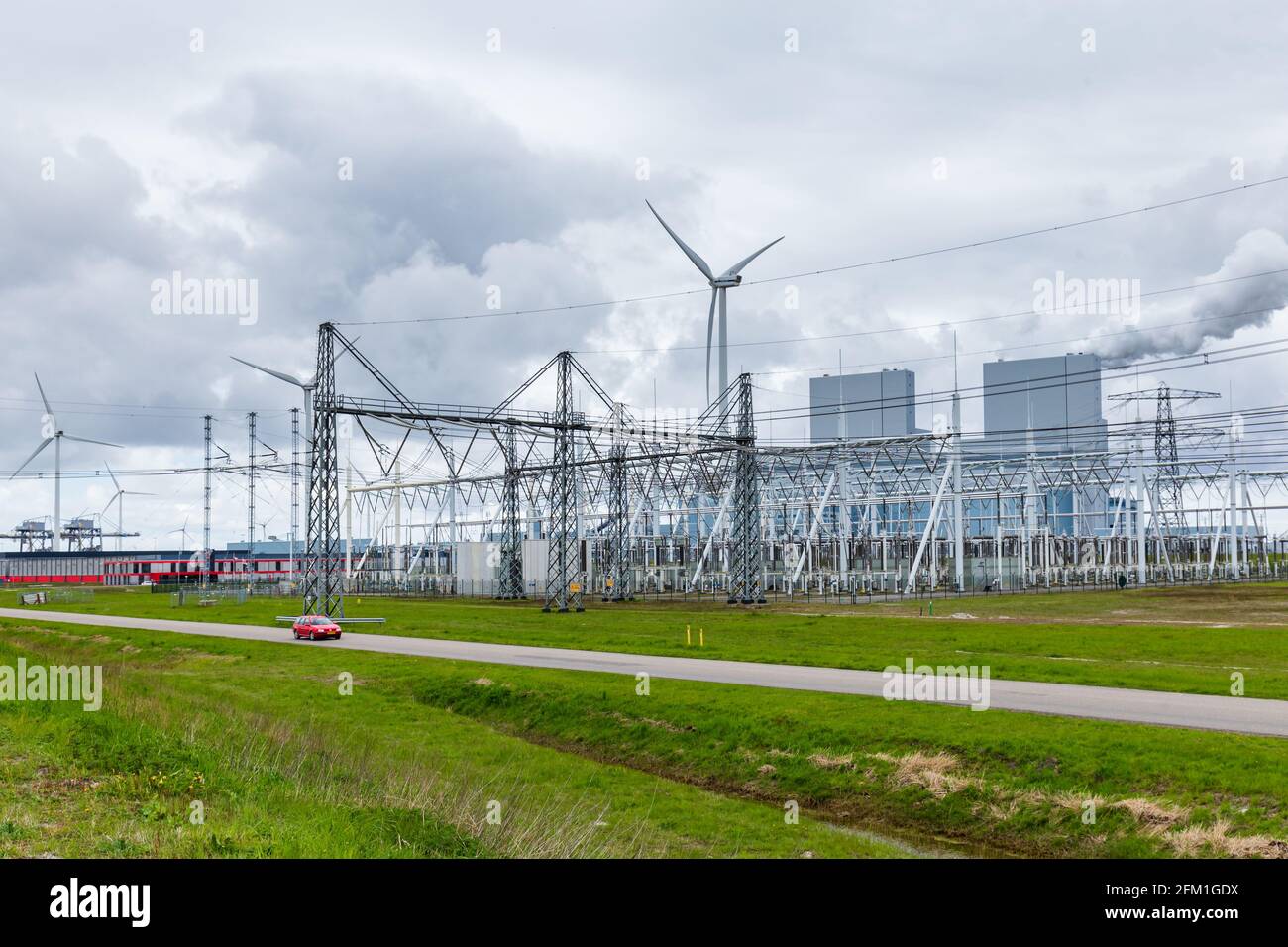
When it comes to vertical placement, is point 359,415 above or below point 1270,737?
above

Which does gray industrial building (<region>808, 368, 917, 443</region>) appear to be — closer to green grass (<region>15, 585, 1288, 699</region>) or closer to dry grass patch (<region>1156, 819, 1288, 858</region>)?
green grass (<region>15, 585, 1288, 699</region>)

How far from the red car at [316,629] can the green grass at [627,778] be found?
59.7ft

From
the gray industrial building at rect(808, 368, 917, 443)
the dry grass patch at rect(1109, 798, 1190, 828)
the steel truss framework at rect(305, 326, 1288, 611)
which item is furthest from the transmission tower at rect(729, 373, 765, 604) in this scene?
the gray industrial building at rect(808, 368, 917, 443)

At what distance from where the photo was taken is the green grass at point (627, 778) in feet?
50.2

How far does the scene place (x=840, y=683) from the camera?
2842 cm

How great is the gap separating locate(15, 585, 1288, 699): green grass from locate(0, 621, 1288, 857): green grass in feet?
26.7

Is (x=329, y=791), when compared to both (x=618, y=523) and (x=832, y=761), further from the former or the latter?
(x=618, y=523)

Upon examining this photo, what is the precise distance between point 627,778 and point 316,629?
95.6ft

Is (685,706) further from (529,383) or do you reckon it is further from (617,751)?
Answer: (529,383)

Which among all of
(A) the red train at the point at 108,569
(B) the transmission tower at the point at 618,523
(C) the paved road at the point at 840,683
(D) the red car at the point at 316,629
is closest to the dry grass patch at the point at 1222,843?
(C) the paved road at the point at 840,683

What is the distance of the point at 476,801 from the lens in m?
18.5

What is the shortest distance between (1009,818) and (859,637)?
2458cm
